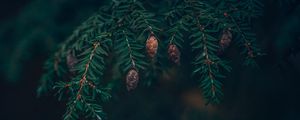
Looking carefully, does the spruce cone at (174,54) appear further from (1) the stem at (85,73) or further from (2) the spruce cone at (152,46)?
(1) the stem at (85,73)

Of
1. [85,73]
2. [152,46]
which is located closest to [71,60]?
[85,73]

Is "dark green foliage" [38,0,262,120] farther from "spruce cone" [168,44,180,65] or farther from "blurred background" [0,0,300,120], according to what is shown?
"blurred background" [0,0,300,120]

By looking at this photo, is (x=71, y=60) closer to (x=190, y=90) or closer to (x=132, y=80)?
(x=132, y=80)

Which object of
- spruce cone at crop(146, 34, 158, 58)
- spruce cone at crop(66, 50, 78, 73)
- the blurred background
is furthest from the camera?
the blurred background

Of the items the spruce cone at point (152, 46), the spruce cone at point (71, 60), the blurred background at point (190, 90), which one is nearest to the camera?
the spruce cone at point (152, 46)

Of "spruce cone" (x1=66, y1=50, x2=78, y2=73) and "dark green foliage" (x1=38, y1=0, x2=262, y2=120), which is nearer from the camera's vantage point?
"dark green foliage" (x1=38, y1=0, x2=262, y2=120)

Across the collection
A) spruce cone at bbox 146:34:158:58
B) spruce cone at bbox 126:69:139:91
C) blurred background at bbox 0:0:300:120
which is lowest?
blurred background at bbox 0:0:300:120

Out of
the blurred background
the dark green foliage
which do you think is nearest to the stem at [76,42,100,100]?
the dark green foliage

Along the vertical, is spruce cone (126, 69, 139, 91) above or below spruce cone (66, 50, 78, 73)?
below

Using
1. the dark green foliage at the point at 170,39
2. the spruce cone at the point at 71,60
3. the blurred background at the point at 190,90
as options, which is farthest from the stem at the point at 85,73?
the blurred background at the point at 190,90

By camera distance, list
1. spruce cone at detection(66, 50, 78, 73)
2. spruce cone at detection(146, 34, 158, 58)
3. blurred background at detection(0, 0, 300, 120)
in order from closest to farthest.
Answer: spruce cone at detection(146, 34, 158, 58) < spruce cone at detection(66, 50, 78, 73) < blurred background at detection(0, 0, 300, 120)
